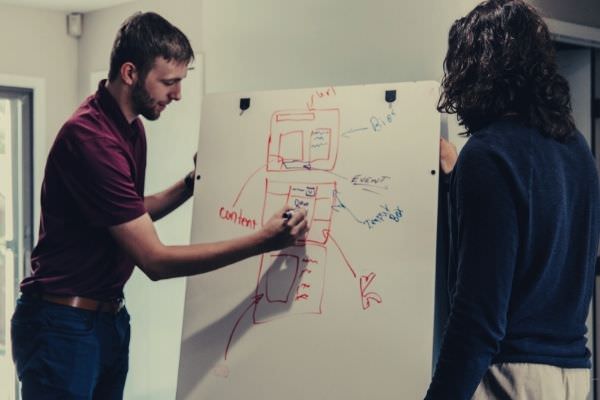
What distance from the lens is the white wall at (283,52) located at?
7.37 ft

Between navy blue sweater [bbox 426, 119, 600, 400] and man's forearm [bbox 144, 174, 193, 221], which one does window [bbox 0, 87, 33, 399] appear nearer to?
man's forearm [bbox 144, 174, 193, 221]

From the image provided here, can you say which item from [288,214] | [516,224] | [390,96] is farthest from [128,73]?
[516,224]

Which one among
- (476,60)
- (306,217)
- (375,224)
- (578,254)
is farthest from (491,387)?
(306,217)

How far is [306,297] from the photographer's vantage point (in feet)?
6.63

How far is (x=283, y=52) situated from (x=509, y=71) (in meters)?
1.32

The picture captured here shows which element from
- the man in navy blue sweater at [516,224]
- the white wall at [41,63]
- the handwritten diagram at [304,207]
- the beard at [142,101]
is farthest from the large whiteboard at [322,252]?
the white wall at [41,63]

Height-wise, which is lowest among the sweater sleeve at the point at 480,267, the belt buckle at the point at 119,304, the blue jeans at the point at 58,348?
the blue jeans at the point at 58,348

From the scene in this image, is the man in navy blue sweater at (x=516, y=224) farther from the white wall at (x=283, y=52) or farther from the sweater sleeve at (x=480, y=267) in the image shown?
the white wall at (x=283, y=52)

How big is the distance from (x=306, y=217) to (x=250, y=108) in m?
0.37

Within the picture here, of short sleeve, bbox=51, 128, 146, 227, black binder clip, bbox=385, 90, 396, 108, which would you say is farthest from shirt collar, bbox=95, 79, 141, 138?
black binder clip, bbox=385, 90, 396, 108

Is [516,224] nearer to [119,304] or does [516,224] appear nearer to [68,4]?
[119,304]

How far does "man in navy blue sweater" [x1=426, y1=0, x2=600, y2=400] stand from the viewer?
49.6 inches

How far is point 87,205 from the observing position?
1.88 metres

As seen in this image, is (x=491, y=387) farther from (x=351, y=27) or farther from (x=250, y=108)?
(x=351, y=27)
